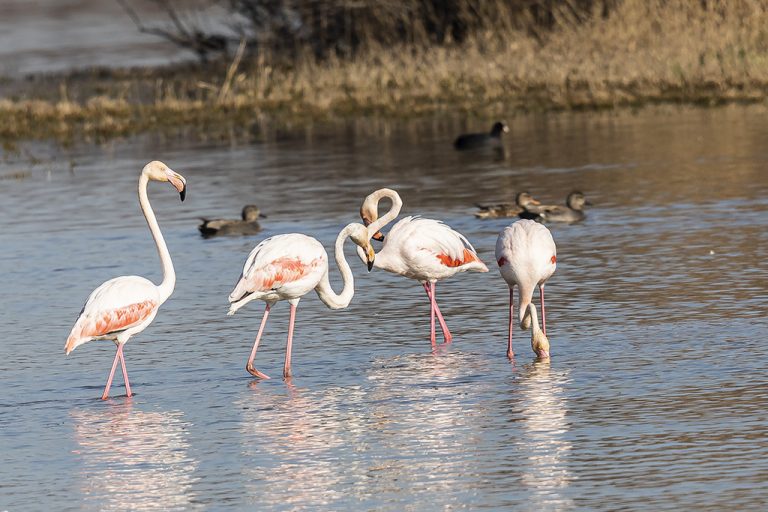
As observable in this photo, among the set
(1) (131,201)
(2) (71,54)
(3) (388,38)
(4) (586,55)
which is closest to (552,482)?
(1) (131,201)

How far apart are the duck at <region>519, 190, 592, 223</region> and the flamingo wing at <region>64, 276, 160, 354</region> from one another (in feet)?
22.0

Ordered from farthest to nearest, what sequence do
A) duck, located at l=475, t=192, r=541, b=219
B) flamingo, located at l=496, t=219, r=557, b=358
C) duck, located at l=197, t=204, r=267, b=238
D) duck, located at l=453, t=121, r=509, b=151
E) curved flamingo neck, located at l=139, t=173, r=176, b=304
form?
duck, located at l=453, t=121, r=509, b=151 → duck, located at l=475, t=192, r=541, b=219 → duck, located at l=197, t=204, r=267, b=238 → flamingo, located at l=496, t=219, r=557, b=358 → curved flamingo neck, located at l=139, t=173, r=176, b=304

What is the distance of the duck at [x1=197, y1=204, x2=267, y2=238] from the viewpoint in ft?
52.6

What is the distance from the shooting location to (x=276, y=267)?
10031 millimetres

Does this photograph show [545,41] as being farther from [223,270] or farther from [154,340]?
[154,340]

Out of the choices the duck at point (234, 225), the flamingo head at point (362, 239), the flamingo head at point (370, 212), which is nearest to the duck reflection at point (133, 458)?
the flamingo head at point (362, 239)

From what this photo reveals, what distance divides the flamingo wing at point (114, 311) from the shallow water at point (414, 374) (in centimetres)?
43

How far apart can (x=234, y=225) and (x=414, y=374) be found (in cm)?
679

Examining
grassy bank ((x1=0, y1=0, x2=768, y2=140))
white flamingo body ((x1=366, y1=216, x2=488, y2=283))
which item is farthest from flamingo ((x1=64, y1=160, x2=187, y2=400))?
grassy bank ((x1=0, y1=0, x2=768, y2=140))

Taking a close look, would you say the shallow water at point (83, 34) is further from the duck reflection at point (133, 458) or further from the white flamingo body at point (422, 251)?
the duck reflection at point (133, 458)

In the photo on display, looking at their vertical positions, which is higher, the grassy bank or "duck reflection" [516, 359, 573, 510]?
the grassy bank

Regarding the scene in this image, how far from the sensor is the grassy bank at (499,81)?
90.8 ft

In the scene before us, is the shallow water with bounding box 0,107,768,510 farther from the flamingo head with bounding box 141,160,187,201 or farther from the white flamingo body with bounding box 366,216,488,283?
the flamingo head with bounding box 141,160,187,201

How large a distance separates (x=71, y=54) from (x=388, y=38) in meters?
11.1
